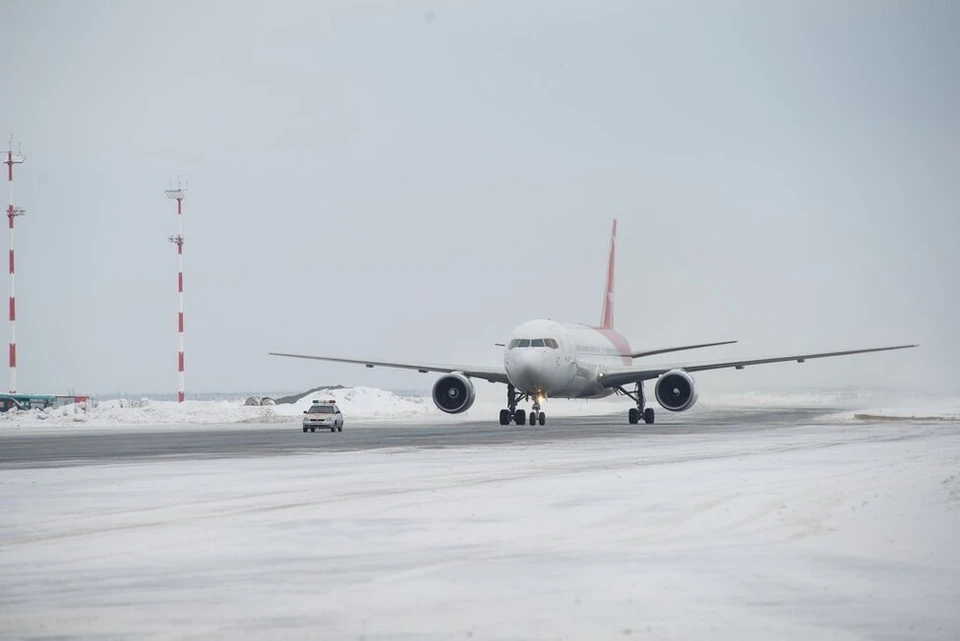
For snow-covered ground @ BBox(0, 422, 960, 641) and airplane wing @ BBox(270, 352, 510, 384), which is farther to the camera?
→ airplane wing @ BBox(270, 352, 510, 384)

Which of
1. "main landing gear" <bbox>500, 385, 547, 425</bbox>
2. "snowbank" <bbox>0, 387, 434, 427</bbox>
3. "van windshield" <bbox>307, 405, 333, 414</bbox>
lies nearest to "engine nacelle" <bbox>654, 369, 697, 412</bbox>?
"main landing gear" <bbox>500, 385, 547, 425</bbox>

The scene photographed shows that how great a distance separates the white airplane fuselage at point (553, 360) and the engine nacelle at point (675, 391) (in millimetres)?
3741

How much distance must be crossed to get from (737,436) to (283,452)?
46.7ft

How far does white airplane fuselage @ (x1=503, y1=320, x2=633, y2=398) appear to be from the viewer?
51719 mm

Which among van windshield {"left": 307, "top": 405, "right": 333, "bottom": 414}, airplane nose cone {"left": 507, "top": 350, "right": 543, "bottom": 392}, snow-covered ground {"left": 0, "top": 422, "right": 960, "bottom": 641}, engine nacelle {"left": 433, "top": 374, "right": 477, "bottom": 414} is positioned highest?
airplane nose cone {"left": 507, "top": 350, "right": 543, "bottom": 392}

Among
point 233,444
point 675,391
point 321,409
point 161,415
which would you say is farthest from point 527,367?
point 161,415

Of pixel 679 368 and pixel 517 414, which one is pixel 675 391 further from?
pixel 517 414

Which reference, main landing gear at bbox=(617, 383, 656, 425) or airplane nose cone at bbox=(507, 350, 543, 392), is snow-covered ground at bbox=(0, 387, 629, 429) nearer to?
main landing gear at bbox=(617, 383, 656, 425)

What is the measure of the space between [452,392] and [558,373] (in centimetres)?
520

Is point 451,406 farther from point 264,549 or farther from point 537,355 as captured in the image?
point 264,549

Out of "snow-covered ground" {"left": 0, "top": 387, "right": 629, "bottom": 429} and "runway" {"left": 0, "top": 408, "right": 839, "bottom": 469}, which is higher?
"snow-covered ground" {"left": 0, "top": 387, "right": 629, "bottom": 429}

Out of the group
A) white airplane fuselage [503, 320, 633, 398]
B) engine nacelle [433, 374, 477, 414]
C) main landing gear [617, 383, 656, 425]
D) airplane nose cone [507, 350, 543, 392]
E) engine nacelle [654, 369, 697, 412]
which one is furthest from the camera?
main landing gear [617, 383, 656, 425]

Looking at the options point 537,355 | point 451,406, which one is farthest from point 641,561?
point 451,406

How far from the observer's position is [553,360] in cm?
5241
